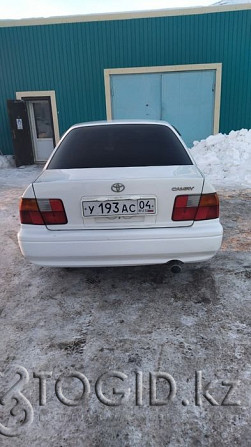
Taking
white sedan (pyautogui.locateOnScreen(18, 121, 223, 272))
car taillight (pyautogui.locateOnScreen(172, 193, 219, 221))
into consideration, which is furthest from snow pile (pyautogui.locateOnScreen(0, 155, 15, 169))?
car taillight (pyautogui.locateOnScreen(172, 193, 219, 221))

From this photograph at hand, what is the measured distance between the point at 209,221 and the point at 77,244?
1088mm

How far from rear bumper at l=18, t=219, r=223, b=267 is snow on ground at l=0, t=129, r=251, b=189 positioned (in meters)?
4.99

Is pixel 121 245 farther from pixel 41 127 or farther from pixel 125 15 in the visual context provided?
pixel 41 127

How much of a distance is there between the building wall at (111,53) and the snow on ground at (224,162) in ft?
6.33

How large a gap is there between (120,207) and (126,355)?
108 cm

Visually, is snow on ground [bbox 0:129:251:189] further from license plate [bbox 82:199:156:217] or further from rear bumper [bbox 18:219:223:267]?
license plate [bbox 82:199:156:217]

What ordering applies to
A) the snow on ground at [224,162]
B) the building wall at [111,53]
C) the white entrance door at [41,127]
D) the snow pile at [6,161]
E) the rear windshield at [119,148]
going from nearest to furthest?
the rear windshield at [119,148]
the snow on ground at [224,162]
the building wall at [111,53]
the snow pile at [6,161]
the white entrance door at [41,127]

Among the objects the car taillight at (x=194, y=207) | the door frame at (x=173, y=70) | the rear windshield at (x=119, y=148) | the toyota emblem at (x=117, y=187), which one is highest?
the door frame at (x=173, y=70)

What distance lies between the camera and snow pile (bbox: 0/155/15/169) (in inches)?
437

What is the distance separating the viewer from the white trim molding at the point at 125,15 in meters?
9.58

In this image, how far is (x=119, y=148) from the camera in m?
3.10

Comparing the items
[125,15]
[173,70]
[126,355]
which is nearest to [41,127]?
[125,15]

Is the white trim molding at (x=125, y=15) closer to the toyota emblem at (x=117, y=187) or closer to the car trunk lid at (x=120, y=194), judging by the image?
the car trunk lid at (x=120, y=194)
